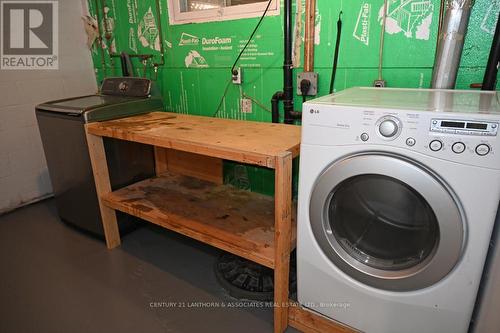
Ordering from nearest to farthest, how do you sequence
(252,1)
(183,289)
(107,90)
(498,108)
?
(498,108), (183,289), (252,1), (107,90)

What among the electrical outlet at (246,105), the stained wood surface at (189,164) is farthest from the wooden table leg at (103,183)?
the electrical outlet at (246,105)

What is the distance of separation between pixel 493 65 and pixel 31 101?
3274mm

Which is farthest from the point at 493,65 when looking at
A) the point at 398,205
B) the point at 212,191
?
the point at 212,191

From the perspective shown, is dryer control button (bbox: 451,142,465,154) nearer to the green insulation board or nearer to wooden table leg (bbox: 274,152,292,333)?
wooden table leg (bbox: 274,152,292,333)

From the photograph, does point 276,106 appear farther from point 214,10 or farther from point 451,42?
point 451,42

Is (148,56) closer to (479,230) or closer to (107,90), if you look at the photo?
(107,90)

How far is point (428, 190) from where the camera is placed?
0.95 metres

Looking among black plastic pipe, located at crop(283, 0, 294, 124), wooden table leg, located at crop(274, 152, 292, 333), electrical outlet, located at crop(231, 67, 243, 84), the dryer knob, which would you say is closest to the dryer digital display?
the dryer knob

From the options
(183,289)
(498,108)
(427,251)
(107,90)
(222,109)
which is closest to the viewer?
(498,108)

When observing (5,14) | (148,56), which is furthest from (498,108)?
(5,14)

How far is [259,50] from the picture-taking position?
192cm

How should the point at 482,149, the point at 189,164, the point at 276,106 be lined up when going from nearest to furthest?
1. the point at 482,149
2. the point at 276,106
3. the point at 189,164

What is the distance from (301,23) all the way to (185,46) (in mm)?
948

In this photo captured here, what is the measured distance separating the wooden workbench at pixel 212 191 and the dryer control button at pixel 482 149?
1.97ft
